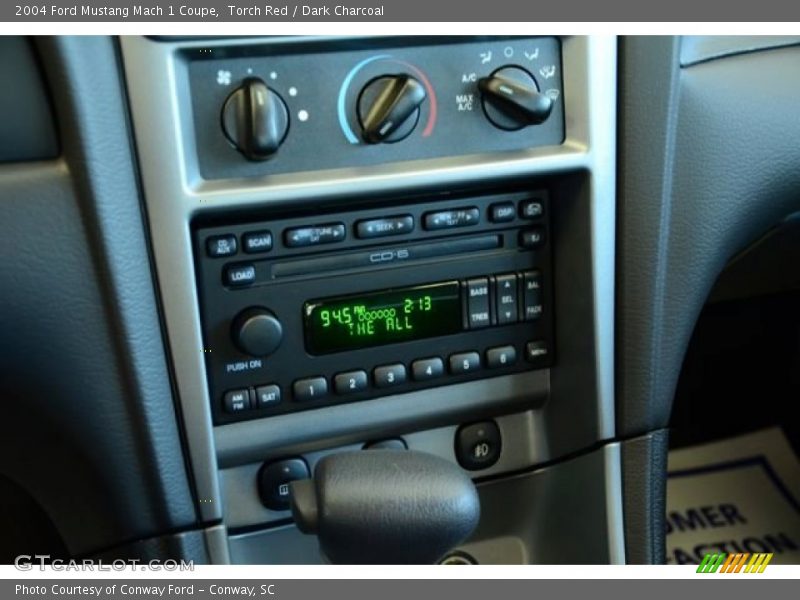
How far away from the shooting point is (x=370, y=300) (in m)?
0.68

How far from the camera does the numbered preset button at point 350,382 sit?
26.8 inches

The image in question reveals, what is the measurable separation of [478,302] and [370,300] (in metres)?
0.08

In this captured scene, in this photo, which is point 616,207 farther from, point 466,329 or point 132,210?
point 132,210

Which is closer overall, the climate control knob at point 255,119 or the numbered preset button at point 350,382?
the climate control knob at point 255,119

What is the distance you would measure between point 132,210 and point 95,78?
0.08 metres

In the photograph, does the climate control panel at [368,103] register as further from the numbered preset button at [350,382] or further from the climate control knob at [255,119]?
the numbered preset button at [350,382]

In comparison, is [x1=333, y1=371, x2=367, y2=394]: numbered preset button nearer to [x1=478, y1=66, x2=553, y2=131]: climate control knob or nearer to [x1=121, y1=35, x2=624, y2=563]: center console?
[x1=121, y1=35, x2=624, y2=563]: center console

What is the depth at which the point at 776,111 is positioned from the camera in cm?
73

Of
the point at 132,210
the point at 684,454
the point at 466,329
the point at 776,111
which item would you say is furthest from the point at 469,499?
the point at 684,454

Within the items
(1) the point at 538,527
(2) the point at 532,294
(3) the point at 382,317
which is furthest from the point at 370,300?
(1) the point at 538,527

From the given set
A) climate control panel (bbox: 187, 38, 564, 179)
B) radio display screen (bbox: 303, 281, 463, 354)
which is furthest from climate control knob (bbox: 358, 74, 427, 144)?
radio display screen (bbox: 303, 281, 463, 354)

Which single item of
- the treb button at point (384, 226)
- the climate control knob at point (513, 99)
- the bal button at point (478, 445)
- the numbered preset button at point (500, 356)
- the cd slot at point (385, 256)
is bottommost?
the bal button at point (478, 445)

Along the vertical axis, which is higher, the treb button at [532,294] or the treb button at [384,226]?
the treb button at [384,226]

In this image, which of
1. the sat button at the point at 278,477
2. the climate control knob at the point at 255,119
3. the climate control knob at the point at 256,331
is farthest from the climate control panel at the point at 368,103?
the sat button at the point at 278,477
